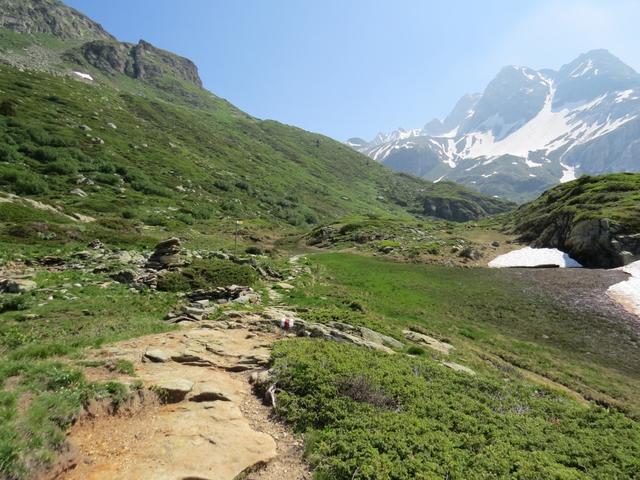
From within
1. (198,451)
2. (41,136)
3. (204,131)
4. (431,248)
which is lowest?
(198,451)

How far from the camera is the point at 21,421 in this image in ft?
25.6

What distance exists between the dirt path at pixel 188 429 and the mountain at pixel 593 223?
5032cm

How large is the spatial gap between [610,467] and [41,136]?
10496 centimetres

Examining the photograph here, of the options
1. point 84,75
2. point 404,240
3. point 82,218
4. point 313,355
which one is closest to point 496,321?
point 313,355

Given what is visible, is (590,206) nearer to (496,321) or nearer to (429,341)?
(496,321)

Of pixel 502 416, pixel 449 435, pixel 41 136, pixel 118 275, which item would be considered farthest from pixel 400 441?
pixel 41 136

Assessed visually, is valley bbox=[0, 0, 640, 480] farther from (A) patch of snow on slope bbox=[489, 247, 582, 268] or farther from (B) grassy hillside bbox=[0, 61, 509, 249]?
(B) grassy hillside bbox=[0, 61, 509, 249]

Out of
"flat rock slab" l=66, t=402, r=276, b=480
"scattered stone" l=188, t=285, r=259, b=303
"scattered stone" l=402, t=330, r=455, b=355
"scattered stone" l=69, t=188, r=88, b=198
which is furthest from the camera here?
"scattered stone" l=69, t=188, r=88, b=198

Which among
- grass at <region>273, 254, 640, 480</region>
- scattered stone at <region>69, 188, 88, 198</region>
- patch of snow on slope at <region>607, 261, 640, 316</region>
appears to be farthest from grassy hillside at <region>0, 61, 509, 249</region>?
patch of snow on slope at <region>607, 261, 640, 316</region>

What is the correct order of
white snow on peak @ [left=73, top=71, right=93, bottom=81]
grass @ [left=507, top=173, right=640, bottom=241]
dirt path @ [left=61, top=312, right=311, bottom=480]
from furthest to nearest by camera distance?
white snow on peak @ [left=73, top=71, right=93, bottom=81] < grass @ [left=507, top=173, right=640, bottom=241] < dirt path @ [left=61, top=312, right=311, bottom=480]

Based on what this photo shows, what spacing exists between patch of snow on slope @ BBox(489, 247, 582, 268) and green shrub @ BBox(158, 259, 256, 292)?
3807 centimetres

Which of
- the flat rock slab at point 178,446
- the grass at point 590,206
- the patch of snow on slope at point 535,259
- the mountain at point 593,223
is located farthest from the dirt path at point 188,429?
the grass at point 590,206

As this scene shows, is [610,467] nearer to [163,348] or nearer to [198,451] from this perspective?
[198,451]

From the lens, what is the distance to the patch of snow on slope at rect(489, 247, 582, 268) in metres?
49.7
